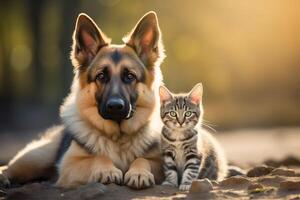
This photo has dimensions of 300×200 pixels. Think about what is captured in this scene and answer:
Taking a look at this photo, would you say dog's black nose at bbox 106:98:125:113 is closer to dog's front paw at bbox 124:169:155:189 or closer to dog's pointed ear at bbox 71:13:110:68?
dog's front paw at bbox 124:169:155:189

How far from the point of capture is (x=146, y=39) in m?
9.59

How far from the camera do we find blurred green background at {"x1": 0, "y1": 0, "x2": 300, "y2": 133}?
34022 millimetres

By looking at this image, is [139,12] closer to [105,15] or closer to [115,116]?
[105,15]

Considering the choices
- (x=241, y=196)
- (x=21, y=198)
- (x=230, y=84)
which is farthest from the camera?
(x=230, y=84)

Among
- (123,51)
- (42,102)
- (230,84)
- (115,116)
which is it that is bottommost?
(115,116)

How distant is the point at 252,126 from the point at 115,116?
669 inches

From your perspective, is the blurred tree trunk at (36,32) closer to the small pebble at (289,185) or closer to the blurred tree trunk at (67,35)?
the blurred tree trunk at (67,35)

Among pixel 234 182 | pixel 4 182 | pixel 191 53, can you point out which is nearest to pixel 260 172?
pixel 234 182

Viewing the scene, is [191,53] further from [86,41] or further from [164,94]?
[164,94]

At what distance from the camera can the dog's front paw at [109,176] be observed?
8531 mm

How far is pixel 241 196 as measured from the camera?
7.61 meters

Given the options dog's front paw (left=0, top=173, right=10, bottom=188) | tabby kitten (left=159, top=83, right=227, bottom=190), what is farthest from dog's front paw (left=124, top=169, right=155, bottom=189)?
dog's front paw (left=0, top=173, right=10, bottom=188)

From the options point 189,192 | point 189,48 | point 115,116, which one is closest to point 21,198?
point 115,116

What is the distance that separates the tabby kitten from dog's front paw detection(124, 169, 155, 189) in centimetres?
32
